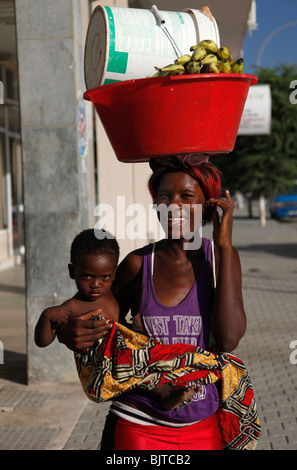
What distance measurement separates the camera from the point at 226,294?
6.69ft

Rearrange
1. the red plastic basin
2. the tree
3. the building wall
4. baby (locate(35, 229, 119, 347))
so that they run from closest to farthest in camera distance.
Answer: the red plastic basin < baby (locate(35, 229, 119, 347)) < the building wall < the tree

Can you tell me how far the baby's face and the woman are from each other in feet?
0.44

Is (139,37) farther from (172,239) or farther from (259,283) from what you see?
(259,283)

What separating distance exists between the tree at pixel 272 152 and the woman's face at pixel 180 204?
27.6m

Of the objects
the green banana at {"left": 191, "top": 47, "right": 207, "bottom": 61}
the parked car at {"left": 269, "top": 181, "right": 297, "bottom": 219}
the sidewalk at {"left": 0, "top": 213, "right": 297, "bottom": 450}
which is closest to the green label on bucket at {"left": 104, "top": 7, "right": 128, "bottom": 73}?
the green banana at {"left": 191, "top": 47, "right": 207, "bottom": 61}

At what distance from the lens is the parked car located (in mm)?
34094

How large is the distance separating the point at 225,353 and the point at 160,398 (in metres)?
0.26

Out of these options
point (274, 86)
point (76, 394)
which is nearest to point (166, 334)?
point (76, 394)

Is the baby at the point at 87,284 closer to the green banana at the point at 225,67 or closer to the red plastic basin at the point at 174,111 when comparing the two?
the red plastic basin at the point at 174,111

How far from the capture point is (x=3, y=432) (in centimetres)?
484

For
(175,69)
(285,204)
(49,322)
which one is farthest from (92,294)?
(285,204)

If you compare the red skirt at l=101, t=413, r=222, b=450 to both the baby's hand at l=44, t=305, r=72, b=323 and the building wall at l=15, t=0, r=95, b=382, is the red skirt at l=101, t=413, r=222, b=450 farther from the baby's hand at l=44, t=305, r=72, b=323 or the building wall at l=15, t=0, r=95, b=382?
the building wall at l=15, t=0, r=95, b=382

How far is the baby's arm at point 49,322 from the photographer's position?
2049 mm

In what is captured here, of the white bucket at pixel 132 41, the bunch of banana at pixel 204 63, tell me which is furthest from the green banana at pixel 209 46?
the white bucket at pixel 132 41
